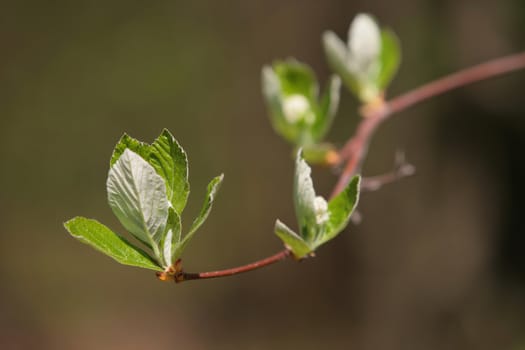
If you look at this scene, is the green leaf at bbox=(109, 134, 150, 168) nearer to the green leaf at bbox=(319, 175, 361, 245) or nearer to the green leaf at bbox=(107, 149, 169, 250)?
the green leaf at bbox=(107, 149, 169, 250)

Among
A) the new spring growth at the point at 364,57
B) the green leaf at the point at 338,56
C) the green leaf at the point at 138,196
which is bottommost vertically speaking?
the green leaf at the point at 138,196

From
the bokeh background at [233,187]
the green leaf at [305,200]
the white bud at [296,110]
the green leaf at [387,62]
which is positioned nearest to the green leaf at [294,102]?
the white bud at [296,110]

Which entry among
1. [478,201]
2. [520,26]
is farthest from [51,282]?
[520,26]

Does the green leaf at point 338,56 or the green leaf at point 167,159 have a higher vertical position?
the green leaf at point 338,56

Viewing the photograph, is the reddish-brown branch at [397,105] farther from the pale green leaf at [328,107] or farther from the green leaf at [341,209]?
the green leaf at [341,209]

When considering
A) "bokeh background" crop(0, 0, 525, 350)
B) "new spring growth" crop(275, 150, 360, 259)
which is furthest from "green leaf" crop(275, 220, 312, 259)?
"bokeh background" crop(0, 0, 525, 350)

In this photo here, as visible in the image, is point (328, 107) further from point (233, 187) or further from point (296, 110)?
point (233, 187)

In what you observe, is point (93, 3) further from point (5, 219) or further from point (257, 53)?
point (5, 219)
